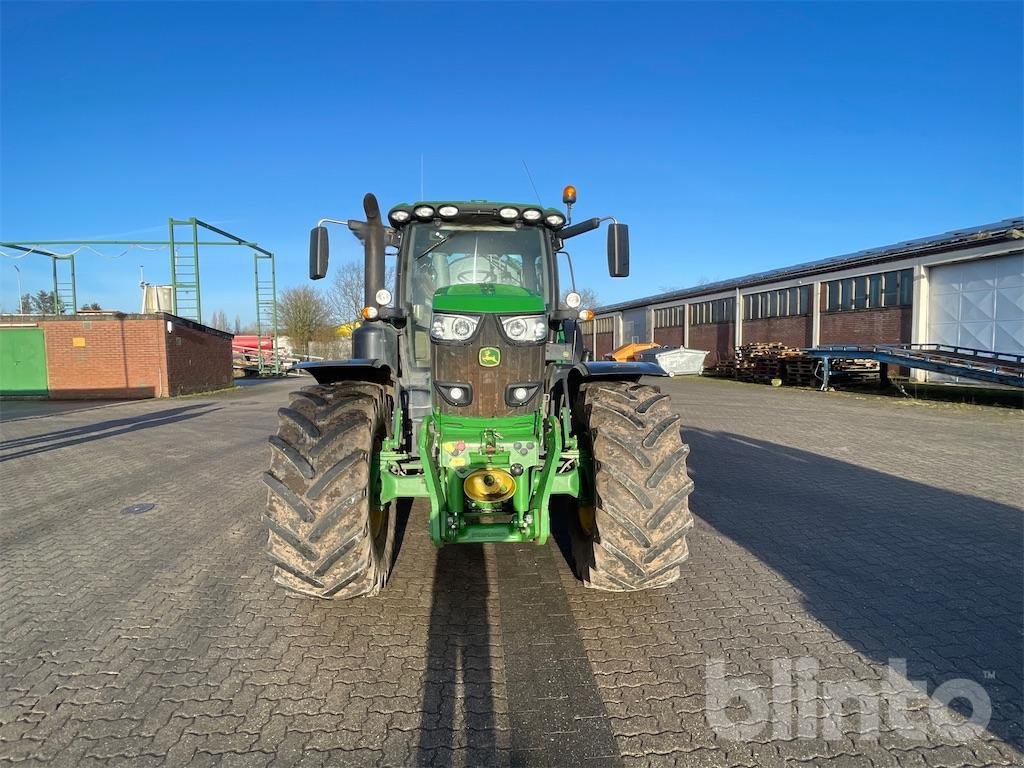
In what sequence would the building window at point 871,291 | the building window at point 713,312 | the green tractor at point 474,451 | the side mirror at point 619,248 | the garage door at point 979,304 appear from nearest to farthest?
the green tractor at point 474,451 < the side mirror at point 619,248 < the garage door at point 979,304 < the building window at point 871,291 < the building window at point 713,312

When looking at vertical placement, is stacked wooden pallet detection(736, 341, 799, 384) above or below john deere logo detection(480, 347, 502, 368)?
below

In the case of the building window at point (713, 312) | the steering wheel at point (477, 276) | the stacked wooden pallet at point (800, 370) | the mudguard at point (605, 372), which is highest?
the building window at point (713, 312)

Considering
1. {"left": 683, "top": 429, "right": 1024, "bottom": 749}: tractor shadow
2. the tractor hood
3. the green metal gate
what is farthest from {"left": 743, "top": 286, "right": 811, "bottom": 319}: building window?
the green metal gate

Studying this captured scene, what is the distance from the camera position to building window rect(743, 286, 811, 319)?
2734 cm

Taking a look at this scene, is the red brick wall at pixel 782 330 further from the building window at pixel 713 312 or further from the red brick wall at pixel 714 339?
the building window at pixel 713 312

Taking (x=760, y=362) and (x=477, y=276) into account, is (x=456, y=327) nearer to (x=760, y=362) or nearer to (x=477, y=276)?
(x=477, y=276)

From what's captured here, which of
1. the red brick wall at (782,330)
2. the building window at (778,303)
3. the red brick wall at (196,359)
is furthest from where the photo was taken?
the building window at (778,303)

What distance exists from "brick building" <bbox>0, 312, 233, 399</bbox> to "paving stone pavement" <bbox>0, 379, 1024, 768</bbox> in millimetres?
15010

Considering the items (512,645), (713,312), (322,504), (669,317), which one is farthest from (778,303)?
(322,504)

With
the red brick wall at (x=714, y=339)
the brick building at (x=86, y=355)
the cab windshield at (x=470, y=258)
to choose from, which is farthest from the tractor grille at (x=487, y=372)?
the red brick wall at (x=714, y=339)

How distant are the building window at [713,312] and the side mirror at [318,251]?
31.0 metres

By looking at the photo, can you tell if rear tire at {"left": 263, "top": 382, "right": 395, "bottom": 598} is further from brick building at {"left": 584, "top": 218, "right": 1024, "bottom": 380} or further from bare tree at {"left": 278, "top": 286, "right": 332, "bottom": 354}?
bare tree at {"left": 278, "top": 286, "right": 332, "bottom": 354}

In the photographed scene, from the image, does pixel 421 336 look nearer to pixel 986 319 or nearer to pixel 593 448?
pixel 593 448

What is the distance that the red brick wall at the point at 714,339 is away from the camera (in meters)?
32.9
